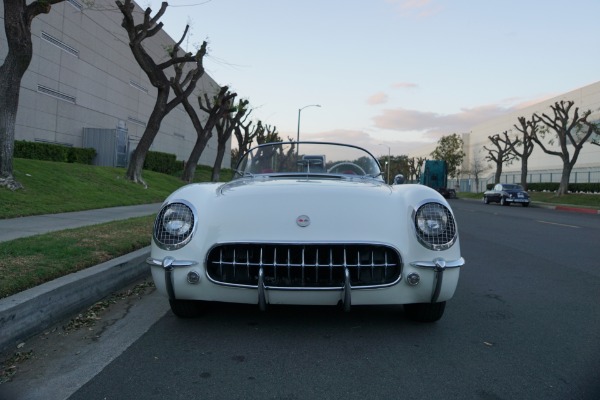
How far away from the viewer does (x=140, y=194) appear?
16281mm

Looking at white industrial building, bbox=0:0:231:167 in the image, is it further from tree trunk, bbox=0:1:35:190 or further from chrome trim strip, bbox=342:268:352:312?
chrome trim strip, bbox=342:268:352:312

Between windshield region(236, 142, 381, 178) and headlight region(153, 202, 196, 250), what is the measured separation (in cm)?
161

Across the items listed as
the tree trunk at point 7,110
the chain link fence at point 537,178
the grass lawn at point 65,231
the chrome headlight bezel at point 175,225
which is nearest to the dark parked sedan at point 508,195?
the chain link fence at point 537,178

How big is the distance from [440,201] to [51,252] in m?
3.94

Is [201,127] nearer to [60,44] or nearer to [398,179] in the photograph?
[60,44]

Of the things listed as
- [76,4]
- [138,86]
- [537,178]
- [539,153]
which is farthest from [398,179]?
[539,153]

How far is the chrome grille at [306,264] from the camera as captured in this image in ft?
10.3

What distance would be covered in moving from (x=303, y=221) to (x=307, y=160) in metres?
1.97

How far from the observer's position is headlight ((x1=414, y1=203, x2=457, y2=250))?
3.30m

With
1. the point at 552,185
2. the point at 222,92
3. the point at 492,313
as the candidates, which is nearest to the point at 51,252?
the point at 492,313

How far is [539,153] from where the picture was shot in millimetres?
57438

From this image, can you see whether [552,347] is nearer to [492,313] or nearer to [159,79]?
[492,313]

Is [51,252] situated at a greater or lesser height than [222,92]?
lesser

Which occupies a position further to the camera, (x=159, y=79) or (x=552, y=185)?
(x=552, y=185)
